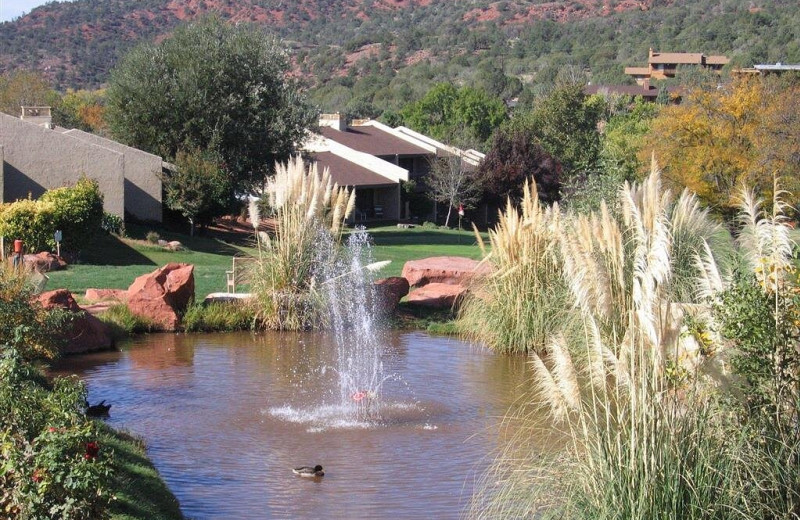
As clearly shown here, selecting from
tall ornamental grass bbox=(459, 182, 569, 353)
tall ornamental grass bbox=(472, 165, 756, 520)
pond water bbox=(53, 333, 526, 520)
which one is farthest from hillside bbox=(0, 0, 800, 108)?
tall ornamental grass bbox=(472, 165, 756, 520)

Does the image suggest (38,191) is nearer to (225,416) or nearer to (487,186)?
(225,416)

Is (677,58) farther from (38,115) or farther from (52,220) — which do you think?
(52,220)

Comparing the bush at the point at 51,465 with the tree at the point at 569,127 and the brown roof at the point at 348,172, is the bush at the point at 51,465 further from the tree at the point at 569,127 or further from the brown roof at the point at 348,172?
the tree at the point at 569,127

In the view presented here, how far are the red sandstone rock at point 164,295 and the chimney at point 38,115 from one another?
24035mm

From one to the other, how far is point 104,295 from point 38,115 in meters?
29.0

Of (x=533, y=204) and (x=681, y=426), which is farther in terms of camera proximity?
(x=533, y=204)

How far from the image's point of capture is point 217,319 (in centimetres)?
1922

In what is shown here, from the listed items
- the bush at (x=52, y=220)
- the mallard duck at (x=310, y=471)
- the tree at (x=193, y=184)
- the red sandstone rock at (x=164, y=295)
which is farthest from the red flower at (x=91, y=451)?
the tree at (x=193, y=184)

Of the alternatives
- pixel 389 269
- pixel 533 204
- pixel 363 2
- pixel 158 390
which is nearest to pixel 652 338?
pixel 158 390

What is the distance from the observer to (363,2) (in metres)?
171

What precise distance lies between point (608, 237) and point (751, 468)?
12.0 feet

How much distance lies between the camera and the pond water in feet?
33.1

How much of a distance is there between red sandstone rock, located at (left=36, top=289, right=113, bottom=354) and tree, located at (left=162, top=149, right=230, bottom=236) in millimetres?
19490

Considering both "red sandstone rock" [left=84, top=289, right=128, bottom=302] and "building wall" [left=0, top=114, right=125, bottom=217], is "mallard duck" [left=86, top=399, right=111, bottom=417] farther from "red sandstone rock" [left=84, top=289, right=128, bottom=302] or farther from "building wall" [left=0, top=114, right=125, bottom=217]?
"building wall" [left=0, top=114, right=125, bottom=217]
